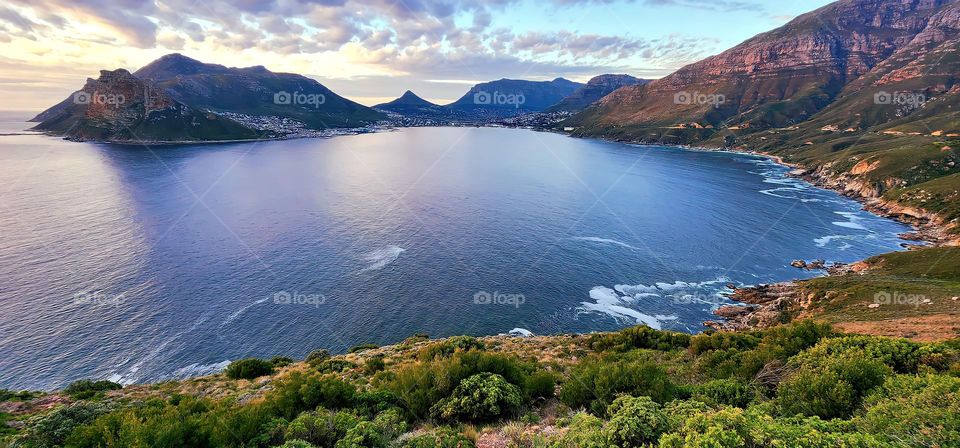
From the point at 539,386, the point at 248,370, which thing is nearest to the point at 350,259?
the point at 248,370

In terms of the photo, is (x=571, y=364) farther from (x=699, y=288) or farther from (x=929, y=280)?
(x=929, y=280)

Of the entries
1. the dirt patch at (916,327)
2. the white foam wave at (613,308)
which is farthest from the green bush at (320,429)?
the white foam wave at (613,308)

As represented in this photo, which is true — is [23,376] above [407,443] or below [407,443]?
below

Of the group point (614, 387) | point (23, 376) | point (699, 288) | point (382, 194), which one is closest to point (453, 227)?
point (382, 194)

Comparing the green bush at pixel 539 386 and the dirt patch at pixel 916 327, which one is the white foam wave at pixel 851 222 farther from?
the green bush at pixel 539 386

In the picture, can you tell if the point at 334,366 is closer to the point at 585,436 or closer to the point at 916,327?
the point at 585,436
